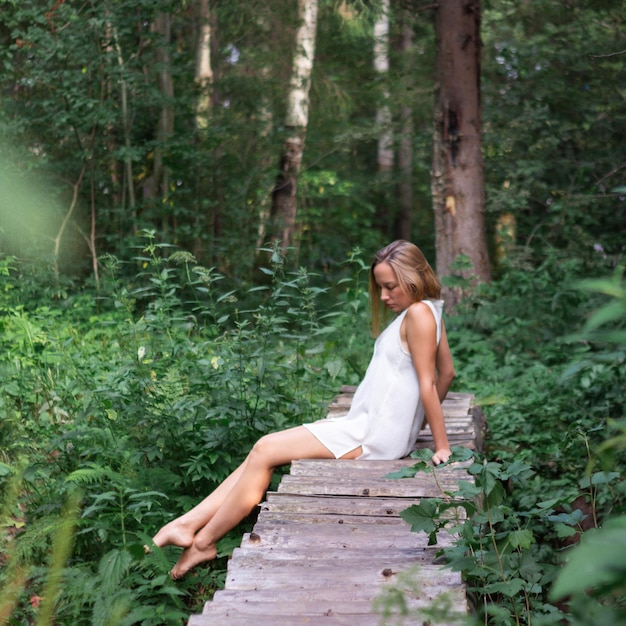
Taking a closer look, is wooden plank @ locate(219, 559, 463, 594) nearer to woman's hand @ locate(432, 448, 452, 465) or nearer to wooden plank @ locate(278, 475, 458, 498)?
wooden plank @ locate(278, 475, 458, 498)

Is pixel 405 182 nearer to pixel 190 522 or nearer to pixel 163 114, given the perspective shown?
pixel 163 114

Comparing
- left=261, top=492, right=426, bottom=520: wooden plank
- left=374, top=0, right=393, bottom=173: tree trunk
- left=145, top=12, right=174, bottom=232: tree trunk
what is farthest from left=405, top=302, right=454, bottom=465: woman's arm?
left=374, top=0, right=393, bottom=173: tree trunk

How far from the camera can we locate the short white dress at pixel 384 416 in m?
5.05

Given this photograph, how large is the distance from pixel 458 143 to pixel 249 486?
24.7 ft

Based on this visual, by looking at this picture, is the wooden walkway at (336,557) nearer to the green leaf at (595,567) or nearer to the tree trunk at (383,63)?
the green leaf at (595,567)

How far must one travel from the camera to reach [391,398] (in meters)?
5.05

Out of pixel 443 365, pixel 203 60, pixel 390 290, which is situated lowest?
pixel 443 365

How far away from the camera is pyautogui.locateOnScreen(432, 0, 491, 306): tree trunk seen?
1109 centimetres

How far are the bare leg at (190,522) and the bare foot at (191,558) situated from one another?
1.8 inches

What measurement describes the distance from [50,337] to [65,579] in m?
2.84

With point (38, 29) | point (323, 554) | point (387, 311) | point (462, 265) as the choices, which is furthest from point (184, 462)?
point (38, 29)

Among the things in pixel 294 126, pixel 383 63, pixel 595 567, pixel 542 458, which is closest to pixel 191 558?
pixel 542 458

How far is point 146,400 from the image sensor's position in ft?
18.2

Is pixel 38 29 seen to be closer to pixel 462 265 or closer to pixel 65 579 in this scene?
pixel 462 265
